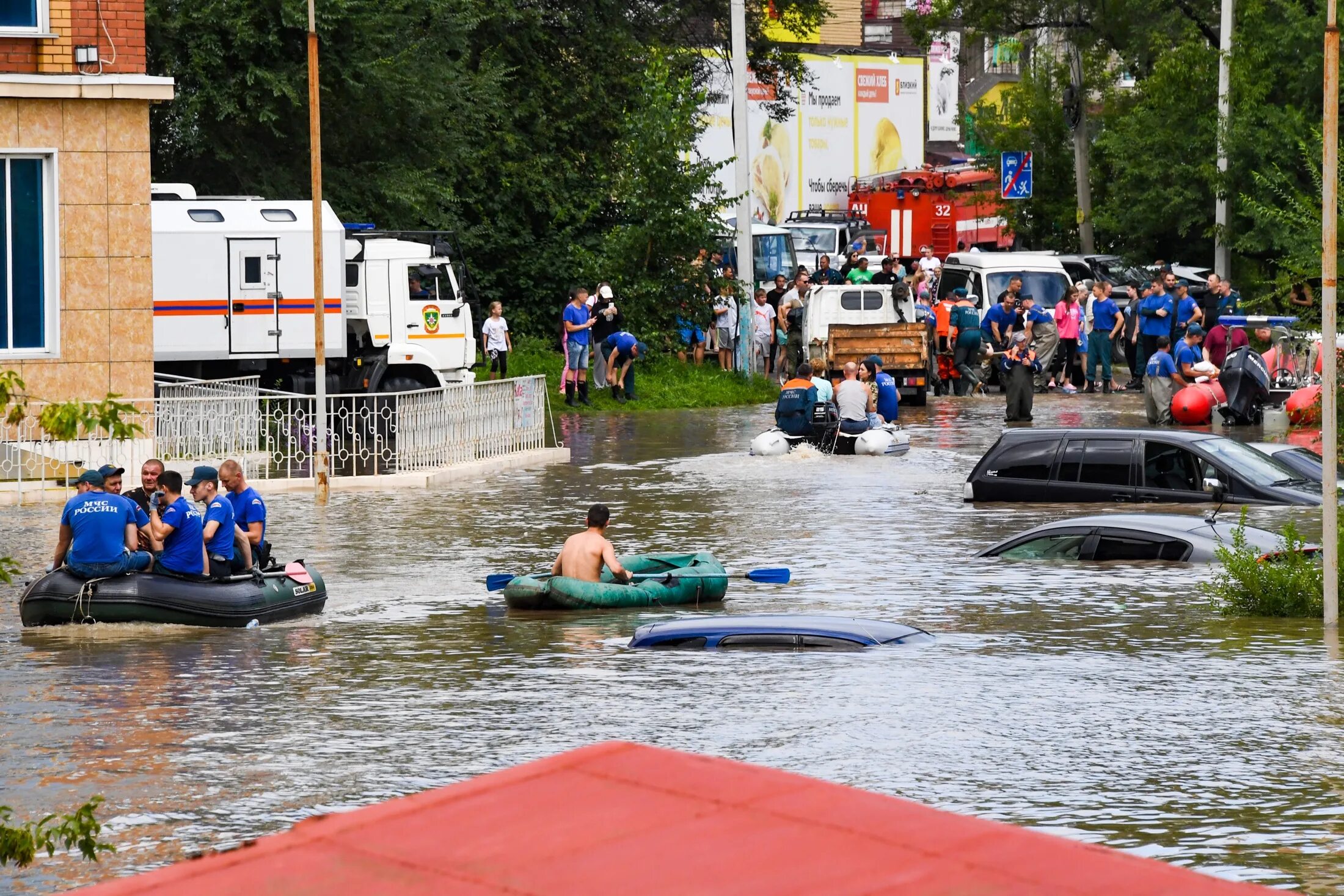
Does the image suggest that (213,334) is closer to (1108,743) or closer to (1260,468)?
(1260,468)

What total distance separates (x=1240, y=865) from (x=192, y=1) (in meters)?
→ 31.5

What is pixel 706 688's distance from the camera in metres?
13.0

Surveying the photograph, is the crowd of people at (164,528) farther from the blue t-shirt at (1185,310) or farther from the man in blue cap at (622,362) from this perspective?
the blue t-shirt at (1185,310)

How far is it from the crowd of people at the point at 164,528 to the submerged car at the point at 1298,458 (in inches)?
430

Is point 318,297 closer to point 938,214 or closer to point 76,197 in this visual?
point 76,197

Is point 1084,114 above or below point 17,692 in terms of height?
above

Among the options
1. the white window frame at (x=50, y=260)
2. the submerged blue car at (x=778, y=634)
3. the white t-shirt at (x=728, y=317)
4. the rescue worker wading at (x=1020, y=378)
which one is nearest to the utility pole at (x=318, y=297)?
the white window frame at (x=50, y=260)

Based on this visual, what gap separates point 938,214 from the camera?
192 ft

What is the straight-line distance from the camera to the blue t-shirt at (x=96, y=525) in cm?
1516

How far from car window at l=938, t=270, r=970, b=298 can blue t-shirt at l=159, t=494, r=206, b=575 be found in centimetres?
2696

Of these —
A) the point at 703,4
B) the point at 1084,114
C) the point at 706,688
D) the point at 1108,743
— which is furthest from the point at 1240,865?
the point at 1084,114

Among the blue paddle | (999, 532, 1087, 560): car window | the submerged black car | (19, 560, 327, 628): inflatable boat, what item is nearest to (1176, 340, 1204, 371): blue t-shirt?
the submerged black car

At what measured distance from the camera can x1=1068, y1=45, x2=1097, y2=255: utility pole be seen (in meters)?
53.2

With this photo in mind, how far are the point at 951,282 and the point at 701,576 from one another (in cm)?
2609
